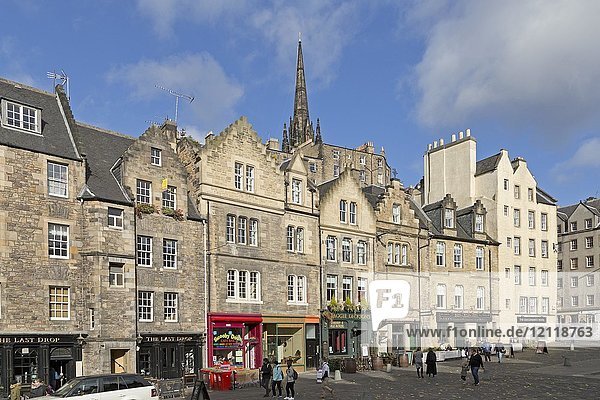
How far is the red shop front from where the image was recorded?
39.2 m

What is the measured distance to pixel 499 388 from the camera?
32406 mm

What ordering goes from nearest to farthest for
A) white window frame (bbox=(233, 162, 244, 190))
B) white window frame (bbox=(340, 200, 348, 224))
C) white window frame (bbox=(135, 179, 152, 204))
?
white window frame (bbox=(135, 179, 152, 204))
white window frame (bbox=(233, 162, 244, 190))
white window frame (bbox=(340, 200, 348, 224))

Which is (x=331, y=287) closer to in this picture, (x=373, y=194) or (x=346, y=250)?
(x=346, y=250)

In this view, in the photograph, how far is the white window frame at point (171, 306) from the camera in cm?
3697

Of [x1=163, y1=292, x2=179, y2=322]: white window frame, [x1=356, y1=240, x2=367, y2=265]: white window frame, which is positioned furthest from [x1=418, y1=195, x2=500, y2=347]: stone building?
[x1=163, y1=292, x2=179, y2=322]: white window frame

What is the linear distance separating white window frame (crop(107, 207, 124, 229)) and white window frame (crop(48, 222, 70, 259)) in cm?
211

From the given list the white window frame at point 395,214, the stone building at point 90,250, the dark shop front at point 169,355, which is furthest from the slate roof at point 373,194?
the dark shop front at point 169,355

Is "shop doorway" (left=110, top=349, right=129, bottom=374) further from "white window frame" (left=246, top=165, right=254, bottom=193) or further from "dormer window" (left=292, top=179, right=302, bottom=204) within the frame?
"dormer window" (left=292, top=179, right=302, bottom=204)

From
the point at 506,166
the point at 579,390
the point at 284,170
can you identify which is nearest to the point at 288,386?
the point at 579,390

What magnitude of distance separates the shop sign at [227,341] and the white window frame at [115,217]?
9.25 m

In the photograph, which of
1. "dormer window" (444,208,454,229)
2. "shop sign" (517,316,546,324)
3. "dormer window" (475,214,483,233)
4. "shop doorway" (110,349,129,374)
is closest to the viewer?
"shop doorway" (110,349,129,374)

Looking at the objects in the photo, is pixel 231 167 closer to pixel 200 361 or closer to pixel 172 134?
pixel 172 134

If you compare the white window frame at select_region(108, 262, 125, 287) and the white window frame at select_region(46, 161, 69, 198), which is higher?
the white window frame at select_region(46, 161, 69, 198)

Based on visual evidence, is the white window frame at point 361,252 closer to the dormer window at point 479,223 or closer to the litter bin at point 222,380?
the dormer window at point 479,223
